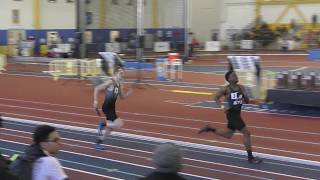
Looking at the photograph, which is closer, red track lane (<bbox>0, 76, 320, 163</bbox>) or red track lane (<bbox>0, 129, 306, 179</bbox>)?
red track lane (<bbox>0, 129, 306, 179</bbox>)

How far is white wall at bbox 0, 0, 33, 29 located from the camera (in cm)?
3997

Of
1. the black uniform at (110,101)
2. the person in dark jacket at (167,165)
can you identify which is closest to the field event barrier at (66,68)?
the black uniform at (110,101)

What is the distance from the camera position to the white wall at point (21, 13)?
40.0 meters

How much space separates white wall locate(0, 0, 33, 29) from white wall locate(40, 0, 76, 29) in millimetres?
1042

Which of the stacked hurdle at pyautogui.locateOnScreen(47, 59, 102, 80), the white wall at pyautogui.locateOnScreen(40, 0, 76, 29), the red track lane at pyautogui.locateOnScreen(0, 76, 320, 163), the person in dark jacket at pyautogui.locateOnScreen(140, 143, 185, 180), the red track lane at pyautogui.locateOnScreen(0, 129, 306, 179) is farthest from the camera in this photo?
the white wall at pyautogui.locateOnScreen(40, 0, 76, 29)

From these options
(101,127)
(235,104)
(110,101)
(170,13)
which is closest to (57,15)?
(170,13)

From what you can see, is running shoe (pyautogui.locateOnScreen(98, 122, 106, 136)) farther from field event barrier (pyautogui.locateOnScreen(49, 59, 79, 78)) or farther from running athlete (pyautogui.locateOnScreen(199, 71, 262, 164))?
field event barrier (pyautogui.locateOnScreen(49, 59, 79, 78))

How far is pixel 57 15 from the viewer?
4328cm

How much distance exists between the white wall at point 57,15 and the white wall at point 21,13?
1.04 m

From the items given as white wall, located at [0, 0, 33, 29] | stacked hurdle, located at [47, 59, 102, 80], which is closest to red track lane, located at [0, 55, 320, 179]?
stacked hurdle, located at [47, 59, 102, 80]

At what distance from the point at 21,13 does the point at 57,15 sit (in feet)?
10.6

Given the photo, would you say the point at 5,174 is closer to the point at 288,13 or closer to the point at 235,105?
the point at 235,105

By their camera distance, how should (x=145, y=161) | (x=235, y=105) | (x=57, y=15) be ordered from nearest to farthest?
(x=235, y=105), (x=145, y=161), (x=57, y=15)

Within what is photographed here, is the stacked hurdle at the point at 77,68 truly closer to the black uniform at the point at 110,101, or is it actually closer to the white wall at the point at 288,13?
the black uniform at the point at 110,101
